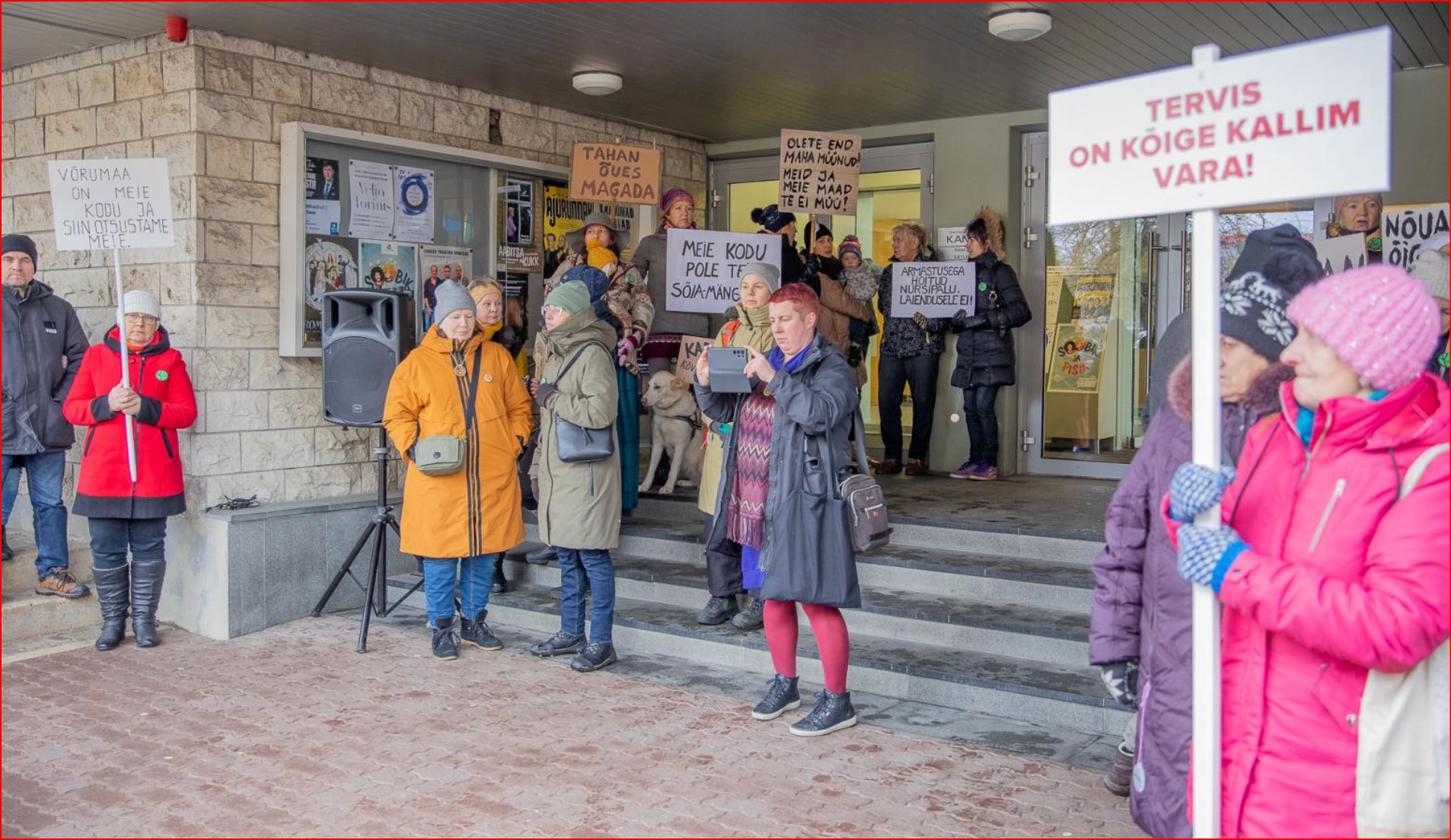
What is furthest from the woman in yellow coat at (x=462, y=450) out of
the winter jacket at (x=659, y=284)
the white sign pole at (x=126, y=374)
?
the winter jacket at (x=659, y=284)

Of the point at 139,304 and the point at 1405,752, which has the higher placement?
the point at 139,304

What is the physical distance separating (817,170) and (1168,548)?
522 centimetres

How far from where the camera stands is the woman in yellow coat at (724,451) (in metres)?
5.47

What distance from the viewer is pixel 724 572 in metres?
6.09

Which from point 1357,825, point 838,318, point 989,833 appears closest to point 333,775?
point 989,833

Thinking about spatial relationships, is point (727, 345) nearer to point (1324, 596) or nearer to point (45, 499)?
point (1324, 596)

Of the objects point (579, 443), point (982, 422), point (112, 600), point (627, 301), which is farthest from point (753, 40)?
point (112, 600)

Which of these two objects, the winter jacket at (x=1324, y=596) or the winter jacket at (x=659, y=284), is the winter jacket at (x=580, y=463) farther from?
the winter jacket at (x=1324, y=596)

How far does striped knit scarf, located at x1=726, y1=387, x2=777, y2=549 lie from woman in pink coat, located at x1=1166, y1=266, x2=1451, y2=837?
2901 millimetres

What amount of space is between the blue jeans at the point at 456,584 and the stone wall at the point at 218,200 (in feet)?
4.96

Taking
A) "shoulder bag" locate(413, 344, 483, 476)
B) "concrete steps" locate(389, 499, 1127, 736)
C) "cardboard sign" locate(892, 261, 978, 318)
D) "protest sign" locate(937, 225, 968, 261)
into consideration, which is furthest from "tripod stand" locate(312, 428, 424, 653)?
"protest sign" locate(937, 225, 968, 261)

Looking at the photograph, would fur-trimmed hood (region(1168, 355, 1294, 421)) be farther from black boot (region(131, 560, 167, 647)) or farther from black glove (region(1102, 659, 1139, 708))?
black boot (region(131, 560, 167, 647))

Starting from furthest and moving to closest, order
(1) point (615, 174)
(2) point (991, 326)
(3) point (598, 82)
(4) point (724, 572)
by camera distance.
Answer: (2) point (991, 326), (1) point (615, 174), (3) point (598, 82), (4) point (724, 572)

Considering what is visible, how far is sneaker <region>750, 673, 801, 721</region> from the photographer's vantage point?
5.04 metres
